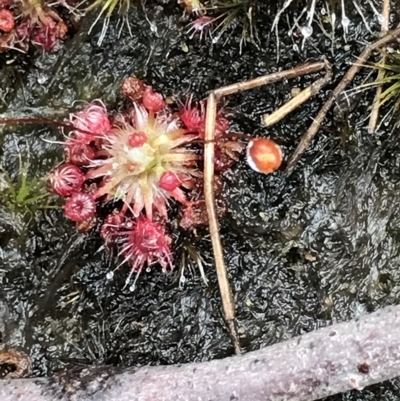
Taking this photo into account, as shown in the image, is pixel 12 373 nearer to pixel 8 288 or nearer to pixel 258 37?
pixel 8 288

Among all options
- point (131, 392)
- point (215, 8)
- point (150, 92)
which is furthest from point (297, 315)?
point (215, 8)

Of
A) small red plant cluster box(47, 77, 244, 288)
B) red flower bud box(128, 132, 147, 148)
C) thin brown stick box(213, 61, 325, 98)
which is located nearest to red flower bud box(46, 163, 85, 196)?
small red plant cluster box(47, 77, 244, 288)

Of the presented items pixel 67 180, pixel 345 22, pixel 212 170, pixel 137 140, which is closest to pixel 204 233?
pixel 212 170

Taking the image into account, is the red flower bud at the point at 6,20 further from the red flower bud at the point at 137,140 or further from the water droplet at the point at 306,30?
the water droplet at the point at 306,30

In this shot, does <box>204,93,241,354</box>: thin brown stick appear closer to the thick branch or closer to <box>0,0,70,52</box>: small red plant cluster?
the thick branch

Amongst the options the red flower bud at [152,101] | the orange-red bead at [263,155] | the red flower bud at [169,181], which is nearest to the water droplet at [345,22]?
the orange-red bead at [263,155]

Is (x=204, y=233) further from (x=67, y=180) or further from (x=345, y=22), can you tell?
(x=345, y=22)
